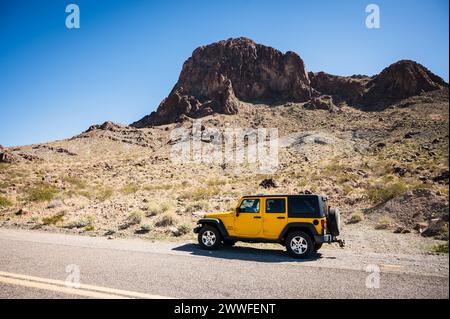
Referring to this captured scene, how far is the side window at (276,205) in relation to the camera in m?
9.20

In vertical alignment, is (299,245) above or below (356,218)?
above

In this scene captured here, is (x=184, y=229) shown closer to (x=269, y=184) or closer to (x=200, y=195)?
(x=200, y=195)

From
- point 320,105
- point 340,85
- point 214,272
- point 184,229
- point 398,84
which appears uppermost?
point 340,85

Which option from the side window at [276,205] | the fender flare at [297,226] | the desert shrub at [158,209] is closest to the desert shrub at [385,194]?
the fender flare at [297,226]

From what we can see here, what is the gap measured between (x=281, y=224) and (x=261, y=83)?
113m

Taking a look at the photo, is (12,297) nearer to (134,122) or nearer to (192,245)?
(192,245)

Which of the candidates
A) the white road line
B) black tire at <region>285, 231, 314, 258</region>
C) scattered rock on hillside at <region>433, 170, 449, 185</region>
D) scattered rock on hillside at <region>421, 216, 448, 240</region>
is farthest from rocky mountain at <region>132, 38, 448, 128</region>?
the white road line

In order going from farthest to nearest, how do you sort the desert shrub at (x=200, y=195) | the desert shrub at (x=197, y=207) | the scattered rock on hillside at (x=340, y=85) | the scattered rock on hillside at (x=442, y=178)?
the scattered rock on hillside at (x=340, y=85), the desert shrub at (x=200, y=195), the scattered rock on hillside at (x=442, y=178), the desert shrub at (x=197, y=207)

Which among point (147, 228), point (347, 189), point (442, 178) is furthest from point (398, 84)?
point (147, 228)

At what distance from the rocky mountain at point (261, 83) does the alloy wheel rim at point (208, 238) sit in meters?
87.6

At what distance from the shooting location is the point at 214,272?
6.97 meters

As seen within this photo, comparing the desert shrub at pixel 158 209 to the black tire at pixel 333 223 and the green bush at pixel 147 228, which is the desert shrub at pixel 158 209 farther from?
the black tire at pixel 333 223
